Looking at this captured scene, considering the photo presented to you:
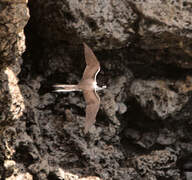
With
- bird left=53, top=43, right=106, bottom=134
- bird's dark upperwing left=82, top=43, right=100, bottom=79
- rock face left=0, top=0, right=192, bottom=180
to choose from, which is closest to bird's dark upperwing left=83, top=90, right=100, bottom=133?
bird left=53, top=43, right=106, bottom=134

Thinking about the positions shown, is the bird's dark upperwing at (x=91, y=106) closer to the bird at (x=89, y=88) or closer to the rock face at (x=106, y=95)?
the bird at (x=89, y=88)

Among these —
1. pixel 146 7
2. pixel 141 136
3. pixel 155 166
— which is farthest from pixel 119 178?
pixel 146 7

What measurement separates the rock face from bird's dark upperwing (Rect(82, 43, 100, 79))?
0.23 metres

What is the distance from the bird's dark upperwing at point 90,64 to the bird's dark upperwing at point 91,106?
155mm

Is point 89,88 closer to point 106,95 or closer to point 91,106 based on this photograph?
point 91,106

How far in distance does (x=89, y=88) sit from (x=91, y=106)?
15cm

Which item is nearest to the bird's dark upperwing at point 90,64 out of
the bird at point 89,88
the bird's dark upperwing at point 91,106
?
the bird at point 89,88

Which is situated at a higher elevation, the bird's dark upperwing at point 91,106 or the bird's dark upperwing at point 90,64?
the bird's dark upperwing at point 90,64

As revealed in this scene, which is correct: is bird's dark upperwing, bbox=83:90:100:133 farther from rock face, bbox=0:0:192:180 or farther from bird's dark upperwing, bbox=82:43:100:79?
rock face, bbox=0:0:192:180

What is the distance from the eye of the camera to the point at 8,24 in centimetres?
279

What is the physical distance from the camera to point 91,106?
354 cm

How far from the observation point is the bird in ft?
11.5

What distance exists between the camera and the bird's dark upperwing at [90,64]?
344 cm

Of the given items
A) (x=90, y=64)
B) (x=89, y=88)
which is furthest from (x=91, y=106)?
(x=90, y=64)
